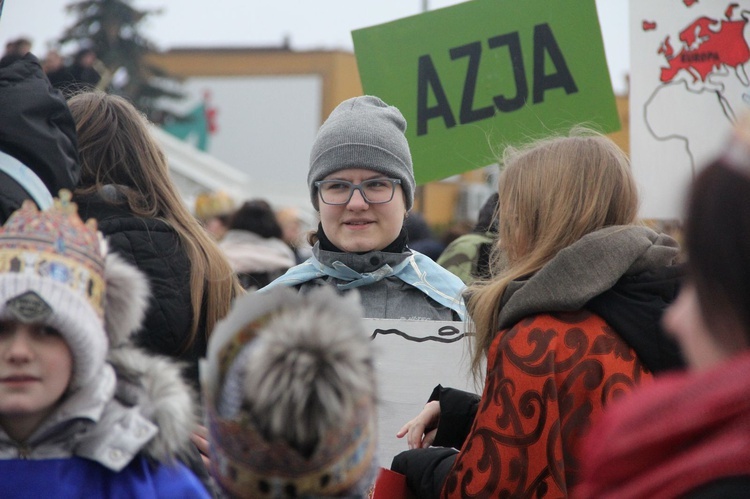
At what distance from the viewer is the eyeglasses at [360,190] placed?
3574 mm

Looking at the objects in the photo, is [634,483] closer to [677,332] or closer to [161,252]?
[677,332]

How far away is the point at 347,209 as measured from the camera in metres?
3.57

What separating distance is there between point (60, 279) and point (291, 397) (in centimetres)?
71

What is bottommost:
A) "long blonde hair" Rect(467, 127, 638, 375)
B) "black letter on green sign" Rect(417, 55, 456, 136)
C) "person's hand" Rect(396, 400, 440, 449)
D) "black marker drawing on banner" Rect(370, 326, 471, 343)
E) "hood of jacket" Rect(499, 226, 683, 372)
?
"person's hand" Rect(396, 400, 440, 449)

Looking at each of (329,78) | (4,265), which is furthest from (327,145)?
(329,78)

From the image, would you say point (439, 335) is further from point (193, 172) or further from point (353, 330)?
point (193, 172)

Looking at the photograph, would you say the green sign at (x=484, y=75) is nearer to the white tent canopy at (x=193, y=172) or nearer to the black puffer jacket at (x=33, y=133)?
the black puffer jacket at (x=33, y=133)

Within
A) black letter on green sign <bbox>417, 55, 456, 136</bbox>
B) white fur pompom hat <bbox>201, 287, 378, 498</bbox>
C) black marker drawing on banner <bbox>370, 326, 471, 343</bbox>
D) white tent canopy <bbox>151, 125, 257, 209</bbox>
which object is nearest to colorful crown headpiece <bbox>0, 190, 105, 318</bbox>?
white fur pompom hat <bbox>201, 287, 378, 498</bbox>

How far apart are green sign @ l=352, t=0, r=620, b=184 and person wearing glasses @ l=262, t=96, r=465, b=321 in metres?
1.20

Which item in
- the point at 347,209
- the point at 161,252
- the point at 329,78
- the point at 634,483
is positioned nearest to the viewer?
the point at 634,483

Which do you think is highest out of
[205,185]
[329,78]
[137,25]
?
[137,25]

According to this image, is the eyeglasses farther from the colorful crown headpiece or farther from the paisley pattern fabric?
the colorful crown headpiece

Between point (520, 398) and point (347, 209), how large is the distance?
1.19 metres

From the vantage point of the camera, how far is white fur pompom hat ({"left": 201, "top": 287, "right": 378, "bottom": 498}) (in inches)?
65.9
